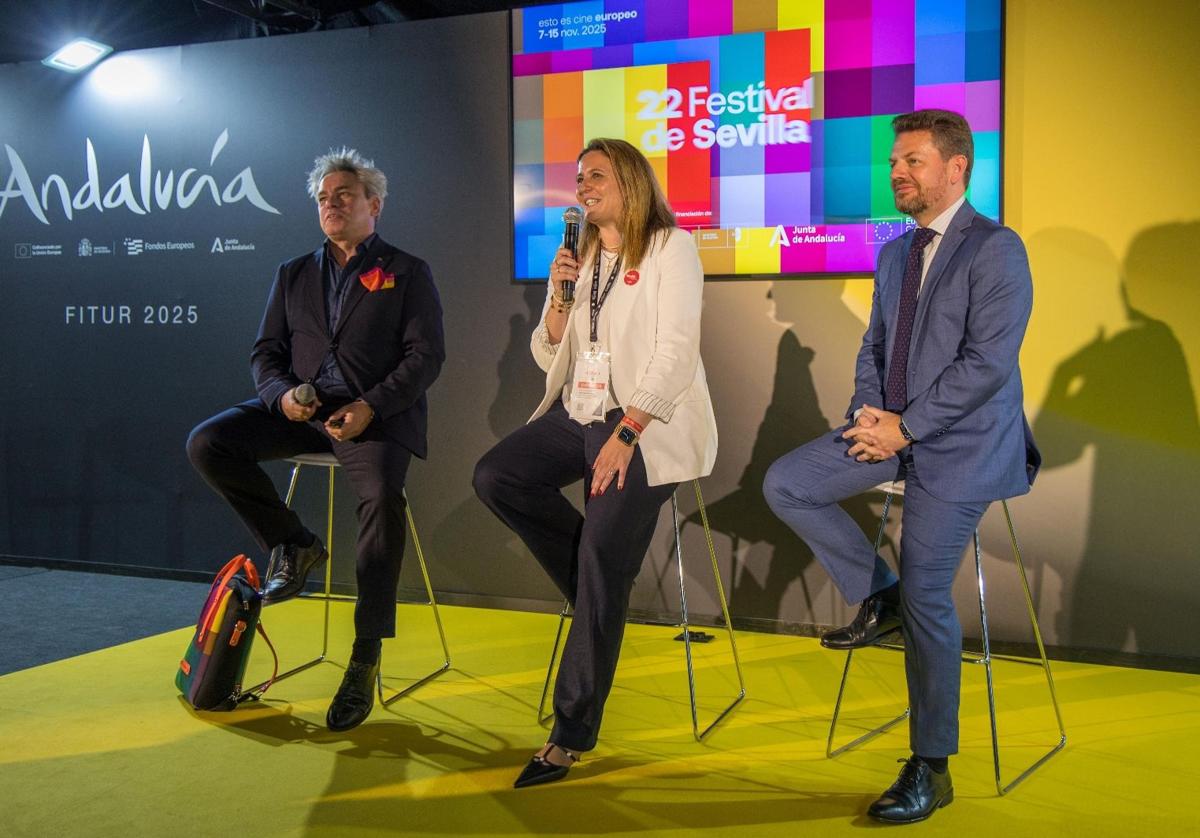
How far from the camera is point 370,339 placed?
3451mm

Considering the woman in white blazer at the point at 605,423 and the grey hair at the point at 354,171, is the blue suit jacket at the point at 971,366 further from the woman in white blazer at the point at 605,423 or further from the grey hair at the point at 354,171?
the grey hair at the point at 354,171

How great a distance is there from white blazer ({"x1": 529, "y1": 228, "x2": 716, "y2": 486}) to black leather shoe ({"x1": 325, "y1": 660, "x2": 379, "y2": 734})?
107 centimetres

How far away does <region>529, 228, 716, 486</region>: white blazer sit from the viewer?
270 cm

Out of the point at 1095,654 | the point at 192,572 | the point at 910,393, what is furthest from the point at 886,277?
the point at 192,572

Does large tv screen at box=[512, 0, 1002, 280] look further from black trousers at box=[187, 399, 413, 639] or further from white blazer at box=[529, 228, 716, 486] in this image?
black trousers at box=[187, 399, 413, 639]

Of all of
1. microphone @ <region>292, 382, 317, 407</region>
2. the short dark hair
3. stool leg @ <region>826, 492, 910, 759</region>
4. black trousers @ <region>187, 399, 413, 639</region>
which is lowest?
stool leg @ <region>826, 492, 910, 759</region>

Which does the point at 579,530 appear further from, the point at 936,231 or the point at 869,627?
the point at 936,231

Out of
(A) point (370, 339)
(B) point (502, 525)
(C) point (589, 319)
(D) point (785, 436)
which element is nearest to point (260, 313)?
(B) point (502, 525)

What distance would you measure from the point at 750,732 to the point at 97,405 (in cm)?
382

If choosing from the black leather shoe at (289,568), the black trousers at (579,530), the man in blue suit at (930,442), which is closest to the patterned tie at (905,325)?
the man in blue suit at (930,442)

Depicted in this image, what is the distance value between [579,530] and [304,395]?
0.97 m

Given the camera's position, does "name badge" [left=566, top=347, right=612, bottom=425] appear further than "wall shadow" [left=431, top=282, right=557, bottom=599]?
No

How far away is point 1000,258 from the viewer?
2492 mm

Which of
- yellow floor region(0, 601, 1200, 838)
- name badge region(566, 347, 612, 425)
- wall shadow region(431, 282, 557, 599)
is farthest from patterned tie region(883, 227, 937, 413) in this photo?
wall shadow region(431, 282, 557, 599)
